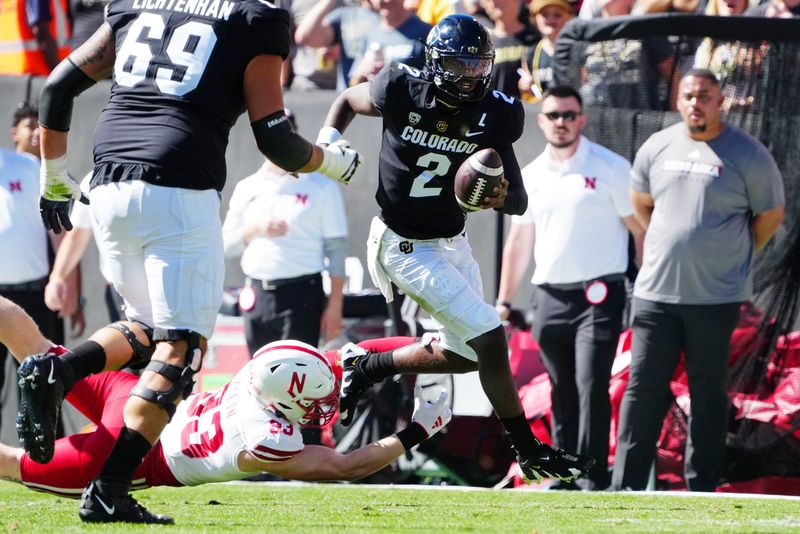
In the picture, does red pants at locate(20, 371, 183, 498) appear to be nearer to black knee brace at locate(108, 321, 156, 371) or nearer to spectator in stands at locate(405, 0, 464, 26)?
black knee brace at locate(108, 321, 156, 371)

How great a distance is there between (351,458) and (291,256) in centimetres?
311

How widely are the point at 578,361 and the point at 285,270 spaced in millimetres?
1903

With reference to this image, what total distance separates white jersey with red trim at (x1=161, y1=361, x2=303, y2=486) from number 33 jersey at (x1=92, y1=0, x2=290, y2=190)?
0.82 meters

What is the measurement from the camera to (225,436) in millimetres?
5105

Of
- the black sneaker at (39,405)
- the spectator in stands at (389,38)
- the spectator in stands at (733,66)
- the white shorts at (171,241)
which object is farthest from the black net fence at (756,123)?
the black sneaker at (39,405)

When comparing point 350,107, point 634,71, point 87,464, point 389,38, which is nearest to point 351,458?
point 87,464

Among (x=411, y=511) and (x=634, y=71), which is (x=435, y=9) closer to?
(x=634, y=71)


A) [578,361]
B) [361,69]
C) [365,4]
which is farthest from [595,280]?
[365,4]

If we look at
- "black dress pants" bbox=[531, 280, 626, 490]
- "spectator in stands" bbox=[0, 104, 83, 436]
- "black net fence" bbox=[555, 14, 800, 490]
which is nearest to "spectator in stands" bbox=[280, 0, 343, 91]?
"spectator in stands" bbox=[0, 104, 83, 436]

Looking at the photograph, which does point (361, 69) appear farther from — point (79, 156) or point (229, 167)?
point (79, 156)

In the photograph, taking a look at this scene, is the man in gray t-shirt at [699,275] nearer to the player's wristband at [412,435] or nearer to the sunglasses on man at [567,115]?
the sunglasses on man at [567,115]

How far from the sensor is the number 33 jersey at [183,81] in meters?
4.98

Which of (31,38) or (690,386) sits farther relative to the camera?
(31,38)

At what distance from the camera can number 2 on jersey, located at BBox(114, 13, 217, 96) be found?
4.99 meters
